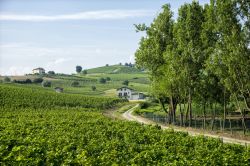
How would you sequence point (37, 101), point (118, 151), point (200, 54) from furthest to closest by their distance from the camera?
point (37, 101) < point (200, 54) < point (118, 151)

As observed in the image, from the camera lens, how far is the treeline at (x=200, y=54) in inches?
2099

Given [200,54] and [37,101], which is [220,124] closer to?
[200,54]

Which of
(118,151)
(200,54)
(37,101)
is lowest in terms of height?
(37,101)

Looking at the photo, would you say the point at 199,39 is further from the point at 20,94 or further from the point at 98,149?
the point at 20,94

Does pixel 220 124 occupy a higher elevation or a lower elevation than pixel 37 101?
lower

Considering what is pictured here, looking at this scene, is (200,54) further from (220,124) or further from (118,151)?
(118,151)

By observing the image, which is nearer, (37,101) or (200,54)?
(200,54)

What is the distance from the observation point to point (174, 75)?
72062 mm

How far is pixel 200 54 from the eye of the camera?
6488 cm

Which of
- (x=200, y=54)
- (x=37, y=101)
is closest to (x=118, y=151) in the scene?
(x=200, y=54)

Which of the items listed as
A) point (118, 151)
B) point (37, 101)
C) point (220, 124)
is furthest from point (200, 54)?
point (37, 101)

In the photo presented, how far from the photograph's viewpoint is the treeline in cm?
5331

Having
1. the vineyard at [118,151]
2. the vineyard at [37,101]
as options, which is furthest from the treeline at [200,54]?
the vineyard at [37,101]

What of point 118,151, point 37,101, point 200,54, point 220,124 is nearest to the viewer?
point 118,151
